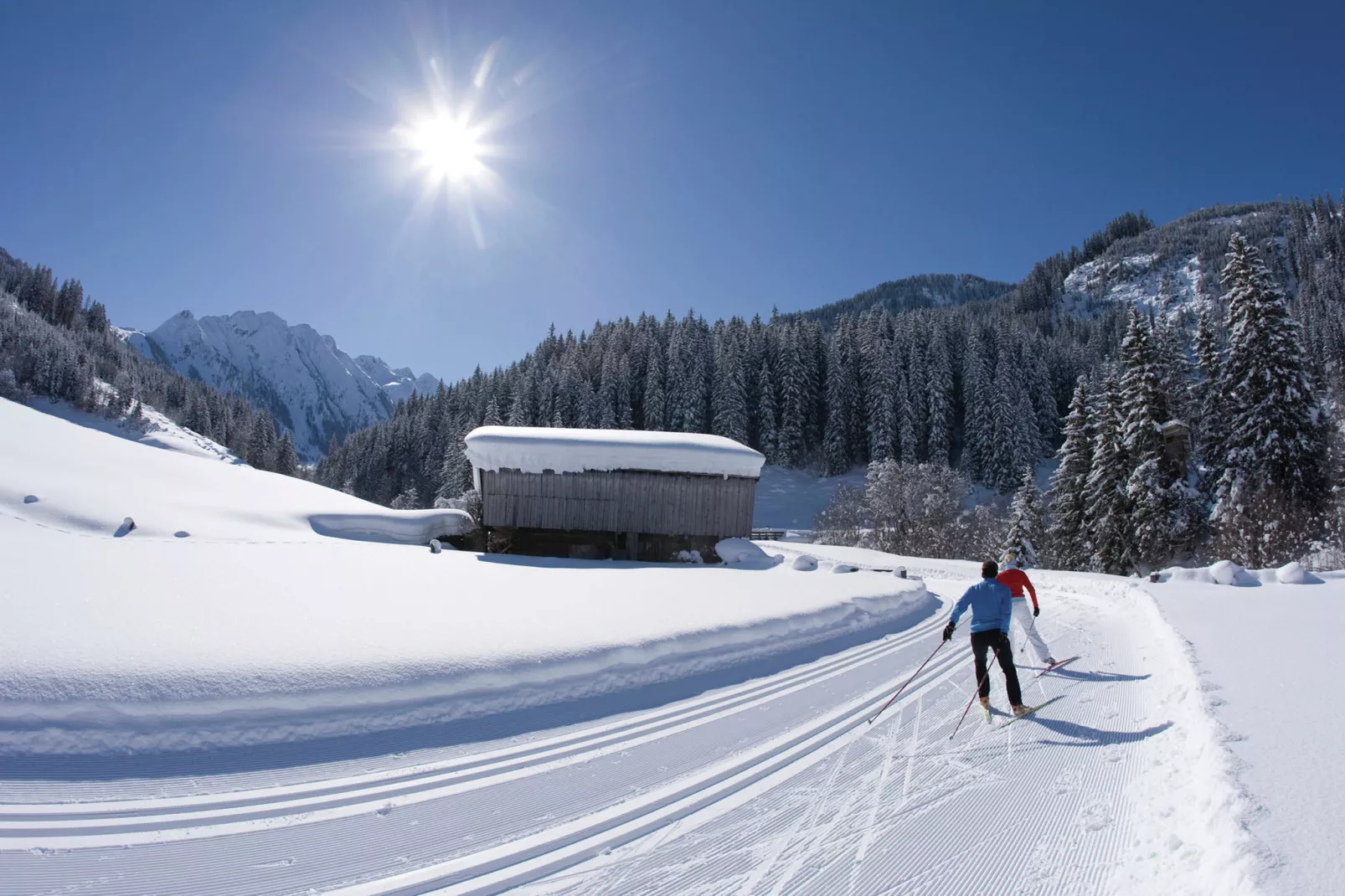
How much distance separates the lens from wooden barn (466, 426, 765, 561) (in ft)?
70.7

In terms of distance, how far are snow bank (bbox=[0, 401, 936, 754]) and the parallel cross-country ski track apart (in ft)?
1.91

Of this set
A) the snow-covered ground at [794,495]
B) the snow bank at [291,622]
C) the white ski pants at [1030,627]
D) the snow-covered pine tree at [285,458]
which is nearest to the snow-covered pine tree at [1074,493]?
the snow bank at [291,622]

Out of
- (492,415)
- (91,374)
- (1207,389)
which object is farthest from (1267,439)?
(91,374)

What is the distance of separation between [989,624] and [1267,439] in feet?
A: 79.9

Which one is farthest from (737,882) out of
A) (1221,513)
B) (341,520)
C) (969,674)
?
(1221,513)

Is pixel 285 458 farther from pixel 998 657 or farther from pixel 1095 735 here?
pixel 1095 735

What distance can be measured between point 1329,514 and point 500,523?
95.3ft

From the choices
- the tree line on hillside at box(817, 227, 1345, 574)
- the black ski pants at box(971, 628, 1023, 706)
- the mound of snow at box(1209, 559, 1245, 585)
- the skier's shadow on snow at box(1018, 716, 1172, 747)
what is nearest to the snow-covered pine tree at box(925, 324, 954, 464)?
the tree line on hillside at box(817, 227, 1345, 574)

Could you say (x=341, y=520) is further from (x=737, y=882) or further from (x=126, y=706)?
(x=737, y=882)

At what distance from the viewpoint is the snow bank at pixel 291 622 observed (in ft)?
14.1

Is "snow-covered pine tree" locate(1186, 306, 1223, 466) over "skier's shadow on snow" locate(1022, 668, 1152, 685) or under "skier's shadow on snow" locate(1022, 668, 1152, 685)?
over

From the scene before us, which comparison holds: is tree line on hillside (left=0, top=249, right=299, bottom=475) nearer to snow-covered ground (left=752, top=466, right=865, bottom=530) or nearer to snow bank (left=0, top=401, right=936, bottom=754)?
snow-covered ground (left=752, top=466, right=865, bottom=530)

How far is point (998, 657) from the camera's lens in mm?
6273

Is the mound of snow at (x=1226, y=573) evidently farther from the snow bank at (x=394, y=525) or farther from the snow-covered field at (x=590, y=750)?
the snow bank at (x=394, y=525)
